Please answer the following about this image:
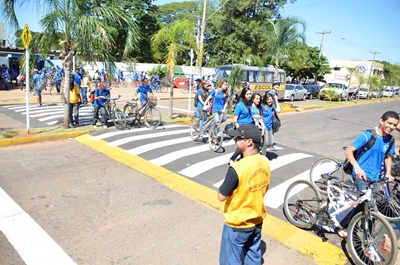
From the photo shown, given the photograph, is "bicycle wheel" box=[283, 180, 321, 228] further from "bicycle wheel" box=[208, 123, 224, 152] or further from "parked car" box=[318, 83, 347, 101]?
"parked car" box=[318, 83, 347, 101]

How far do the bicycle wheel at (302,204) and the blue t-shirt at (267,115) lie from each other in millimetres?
2775

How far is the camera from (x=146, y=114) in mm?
10609

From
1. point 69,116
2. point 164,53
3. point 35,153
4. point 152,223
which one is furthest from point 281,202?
point 164,53

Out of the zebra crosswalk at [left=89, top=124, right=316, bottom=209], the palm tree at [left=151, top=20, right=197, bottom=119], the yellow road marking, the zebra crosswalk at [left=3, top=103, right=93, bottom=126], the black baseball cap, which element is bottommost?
the yellow road marking

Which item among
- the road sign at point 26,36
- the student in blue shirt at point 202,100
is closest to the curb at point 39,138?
the road sign at point 26,36

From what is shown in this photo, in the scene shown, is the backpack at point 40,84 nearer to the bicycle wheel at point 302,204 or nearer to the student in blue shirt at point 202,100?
the student in blue shirt at point 202,100

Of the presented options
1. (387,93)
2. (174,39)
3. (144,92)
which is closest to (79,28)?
(144,92)

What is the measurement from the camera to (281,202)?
5359mm

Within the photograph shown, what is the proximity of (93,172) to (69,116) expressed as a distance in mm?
4421

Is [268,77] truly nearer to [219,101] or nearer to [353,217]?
[219,101]

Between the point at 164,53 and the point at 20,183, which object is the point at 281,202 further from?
the point at 164,53

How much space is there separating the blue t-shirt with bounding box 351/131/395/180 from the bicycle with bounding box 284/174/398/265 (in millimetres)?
256

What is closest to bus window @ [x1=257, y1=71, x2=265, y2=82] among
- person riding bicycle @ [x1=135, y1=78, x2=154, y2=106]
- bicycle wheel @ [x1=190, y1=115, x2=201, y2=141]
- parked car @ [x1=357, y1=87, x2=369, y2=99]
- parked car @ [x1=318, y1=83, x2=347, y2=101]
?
parked car @ [x1=318, y1=83, x2=347, y2=101]

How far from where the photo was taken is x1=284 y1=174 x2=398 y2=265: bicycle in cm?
344
